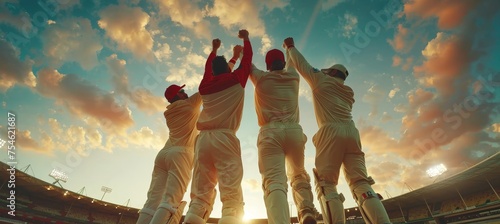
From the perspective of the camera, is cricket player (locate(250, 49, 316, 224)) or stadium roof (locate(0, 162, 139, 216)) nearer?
cricket player (locate(250, 49, 316, 224))

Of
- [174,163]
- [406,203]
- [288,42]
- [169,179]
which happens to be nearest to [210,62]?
[174,163]

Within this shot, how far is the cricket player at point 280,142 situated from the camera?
9.10 ft

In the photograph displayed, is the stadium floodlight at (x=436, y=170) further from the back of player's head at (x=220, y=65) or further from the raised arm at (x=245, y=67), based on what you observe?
the back of player's head at (x=220, y=65)

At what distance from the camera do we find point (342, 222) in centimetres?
284

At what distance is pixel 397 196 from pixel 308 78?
26.3 metres

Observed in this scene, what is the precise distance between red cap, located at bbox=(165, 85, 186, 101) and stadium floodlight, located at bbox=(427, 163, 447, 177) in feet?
125

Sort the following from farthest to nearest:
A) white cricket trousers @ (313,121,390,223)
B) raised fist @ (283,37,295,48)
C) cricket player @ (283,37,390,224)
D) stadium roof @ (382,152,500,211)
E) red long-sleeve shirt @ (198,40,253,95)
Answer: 1. stadium roof @ (382,152,500,211)
2. raised fist @ (283,37,295,48)
3. red long-sleeve shirt @ (198,40,253,95)
4. white cricket trousers @ (313,121,390,223)
5. cricket player @ (283,37,390,224)

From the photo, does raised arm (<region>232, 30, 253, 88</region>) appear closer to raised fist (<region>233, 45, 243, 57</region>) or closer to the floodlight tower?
raised fist (<region>233, 45, 243, 57</region>)

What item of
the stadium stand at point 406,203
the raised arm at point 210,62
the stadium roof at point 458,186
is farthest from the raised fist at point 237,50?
the stadium stand at point 406,203

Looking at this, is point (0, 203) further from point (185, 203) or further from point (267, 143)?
point (267, 143)

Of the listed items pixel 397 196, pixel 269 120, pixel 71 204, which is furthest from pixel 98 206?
pixel 397 196

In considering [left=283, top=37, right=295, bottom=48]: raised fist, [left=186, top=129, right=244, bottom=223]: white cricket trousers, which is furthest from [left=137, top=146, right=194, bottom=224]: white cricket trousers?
[left=283, top=37, right=295, bottom=48]: raised fist

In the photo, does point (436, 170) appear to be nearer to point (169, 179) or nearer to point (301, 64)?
point (301, 64)

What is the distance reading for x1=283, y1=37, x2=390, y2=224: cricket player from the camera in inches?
114
